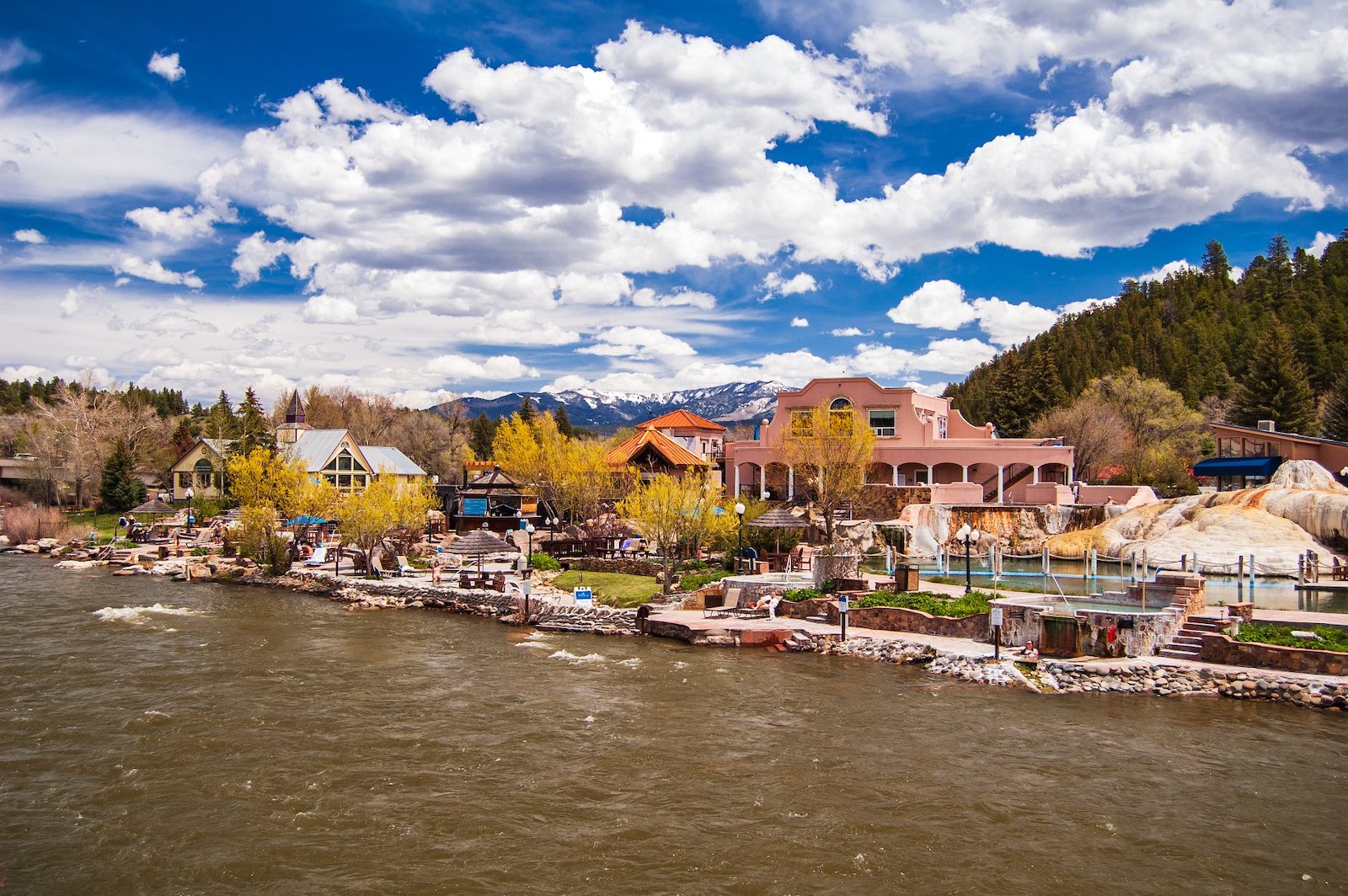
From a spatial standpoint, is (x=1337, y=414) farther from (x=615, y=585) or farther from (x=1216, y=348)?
(x=615, y=585)

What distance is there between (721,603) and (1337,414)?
4962 cm

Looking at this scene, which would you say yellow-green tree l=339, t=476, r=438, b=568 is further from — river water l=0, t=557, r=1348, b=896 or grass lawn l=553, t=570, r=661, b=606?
river water l=0, t=557, r=1348, b=896

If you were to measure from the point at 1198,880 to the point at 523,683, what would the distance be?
43.4 feet

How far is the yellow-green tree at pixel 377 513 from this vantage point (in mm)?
35156

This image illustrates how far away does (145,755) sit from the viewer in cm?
1523

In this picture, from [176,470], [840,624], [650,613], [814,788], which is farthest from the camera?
[176,470]

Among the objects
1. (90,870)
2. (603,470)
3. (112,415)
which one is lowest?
(90,870)

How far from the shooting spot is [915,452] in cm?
4931

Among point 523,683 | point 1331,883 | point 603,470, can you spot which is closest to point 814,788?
point 1331,883

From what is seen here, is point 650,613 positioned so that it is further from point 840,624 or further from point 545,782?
point 545,782

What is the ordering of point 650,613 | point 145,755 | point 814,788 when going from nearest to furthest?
point 814,788 < point 145,755 < point 650,613

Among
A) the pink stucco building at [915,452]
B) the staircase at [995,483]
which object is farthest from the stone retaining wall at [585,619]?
the staircase at [995,483]

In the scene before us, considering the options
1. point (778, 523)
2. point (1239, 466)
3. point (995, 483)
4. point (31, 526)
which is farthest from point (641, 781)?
point (31, 526)

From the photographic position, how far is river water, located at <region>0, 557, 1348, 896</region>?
11211mm
